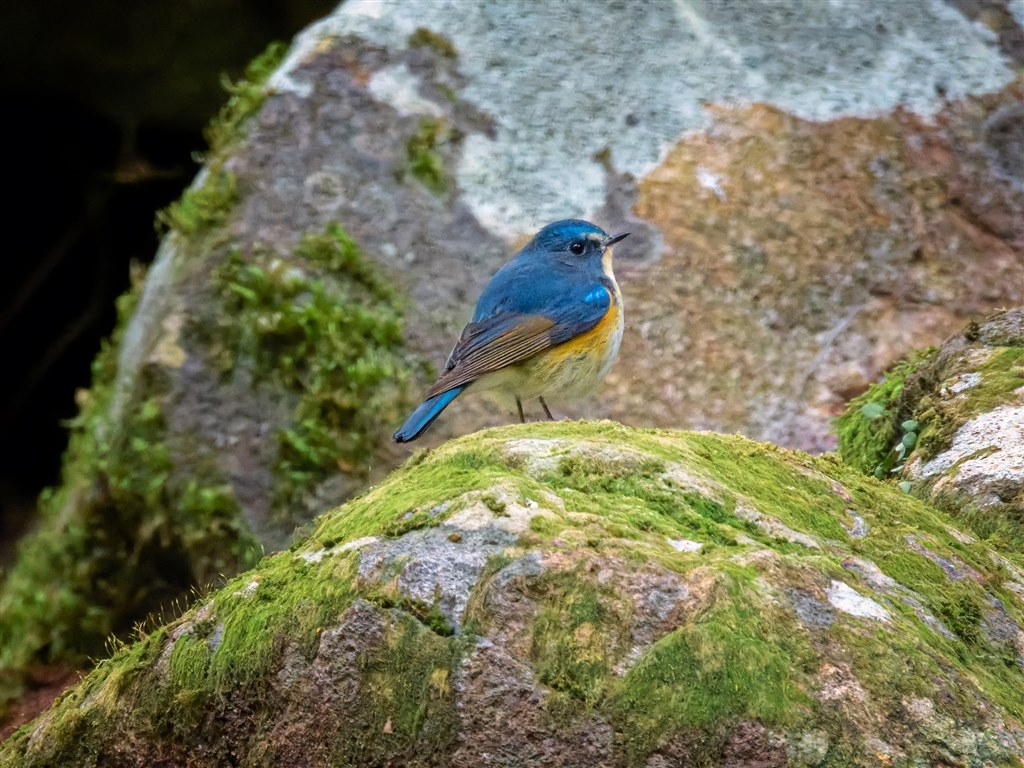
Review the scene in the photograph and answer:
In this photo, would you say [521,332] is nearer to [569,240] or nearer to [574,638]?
[569,240]

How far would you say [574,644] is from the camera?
259cm

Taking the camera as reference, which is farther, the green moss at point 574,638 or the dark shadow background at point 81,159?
the dark shadow background at point 81,159

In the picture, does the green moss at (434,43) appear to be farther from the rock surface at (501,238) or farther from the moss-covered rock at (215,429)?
the moss-covered rock at (215,429)

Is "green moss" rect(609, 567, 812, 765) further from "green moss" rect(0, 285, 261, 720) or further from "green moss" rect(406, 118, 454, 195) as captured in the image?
"green moss" rect(406, 118, 454, 195)

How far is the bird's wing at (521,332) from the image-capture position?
16.9ft

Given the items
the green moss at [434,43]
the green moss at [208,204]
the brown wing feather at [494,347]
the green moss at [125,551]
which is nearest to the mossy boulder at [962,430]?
the brown wing feather at [494,347]

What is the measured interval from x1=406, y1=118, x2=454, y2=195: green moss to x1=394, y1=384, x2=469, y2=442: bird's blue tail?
209 cm

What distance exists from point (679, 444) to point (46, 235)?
7.87 m

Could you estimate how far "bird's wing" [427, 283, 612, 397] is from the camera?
5160 millimetres

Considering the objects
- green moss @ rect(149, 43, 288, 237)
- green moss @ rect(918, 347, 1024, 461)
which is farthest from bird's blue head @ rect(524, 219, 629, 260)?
green moss @ rect(149, 43, 288, 237)

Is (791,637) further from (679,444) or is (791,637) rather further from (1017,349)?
(1017,349)

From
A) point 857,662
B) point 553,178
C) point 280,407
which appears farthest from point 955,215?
point 857,662

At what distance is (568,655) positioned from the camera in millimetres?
2582

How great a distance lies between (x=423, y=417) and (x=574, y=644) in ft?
7.50
